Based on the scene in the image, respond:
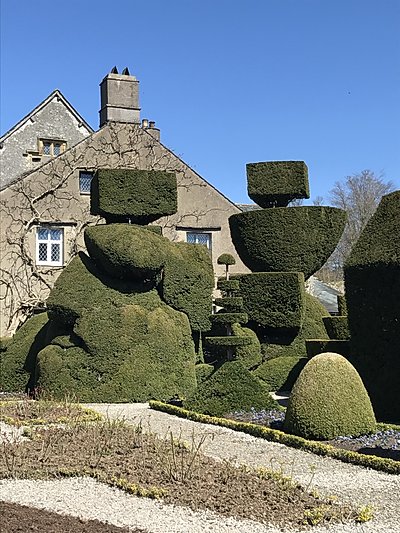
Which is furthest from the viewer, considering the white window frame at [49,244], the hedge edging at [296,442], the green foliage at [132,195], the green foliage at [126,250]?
the white window frame at [49,244]

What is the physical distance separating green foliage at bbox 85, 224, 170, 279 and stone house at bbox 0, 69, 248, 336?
10025mm

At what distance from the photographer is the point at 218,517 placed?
636cm

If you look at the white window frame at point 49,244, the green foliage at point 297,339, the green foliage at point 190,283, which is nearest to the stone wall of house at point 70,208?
the white window frame at point 49,244

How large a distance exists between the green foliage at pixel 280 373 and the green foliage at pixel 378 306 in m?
4.95

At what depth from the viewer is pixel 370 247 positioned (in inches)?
487

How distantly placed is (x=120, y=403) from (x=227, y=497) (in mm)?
7988

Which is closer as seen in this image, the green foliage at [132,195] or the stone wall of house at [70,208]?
the green foliage at [132,195]

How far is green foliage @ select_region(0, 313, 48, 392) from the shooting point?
16.2m

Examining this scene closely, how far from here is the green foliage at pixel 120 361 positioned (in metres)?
14.7

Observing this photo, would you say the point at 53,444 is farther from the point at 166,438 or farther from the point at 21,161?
the point at 21,161

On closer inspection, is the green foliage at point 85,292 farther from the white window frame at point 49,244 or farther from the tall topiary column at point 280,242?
the white window frame at point 49,244

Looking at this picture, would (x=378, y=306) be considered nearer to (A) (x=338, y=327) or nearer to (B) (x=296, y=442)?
(B) (x=296, y=442)

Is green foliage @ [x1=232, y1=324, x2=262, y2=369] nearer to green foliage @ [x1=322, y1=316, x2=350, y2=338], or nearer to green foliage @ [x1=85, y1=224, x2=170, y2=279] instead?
green foliage @ [x1=322, y1=316, x2=350, y2=338]

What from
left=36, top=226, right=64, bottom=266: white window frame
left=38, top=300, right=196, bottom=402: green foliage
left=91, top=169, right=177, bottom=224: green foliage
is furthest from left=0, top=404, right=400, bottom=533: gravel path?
left=36, top=226, right=64, bottom=266: white window frame
